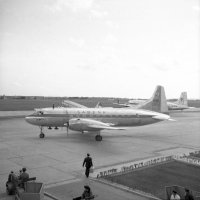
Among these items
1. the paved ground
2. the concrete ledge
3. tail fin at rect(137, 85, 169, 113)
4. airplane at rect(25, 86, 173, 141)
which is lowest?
the concrete ledge

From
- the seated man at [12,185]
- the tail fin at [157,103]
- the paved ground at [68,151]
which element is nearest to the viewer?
the seated man at [12,185]

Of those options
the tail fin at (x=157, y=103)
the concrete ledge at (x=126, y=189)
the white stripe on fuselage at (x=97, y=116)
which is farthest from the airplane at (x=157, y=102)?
the concrete ledge at (x=126, y=189)

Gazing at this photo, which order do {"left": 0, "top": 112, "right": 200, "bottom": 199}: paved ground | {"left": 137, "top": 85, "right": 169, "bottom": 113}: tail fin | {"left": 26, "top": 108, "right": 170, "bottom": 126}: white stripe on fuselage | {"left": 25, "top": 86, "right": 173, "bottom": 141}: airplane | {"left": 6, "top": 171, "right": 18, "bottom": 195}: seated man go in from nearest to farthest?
{"left": 6, "top": 171, "right": 18, "bottom": 195}: seated man
{"left": 0, "top": 112, "right": 200, "bottom": 199}: paved ground
{"left": 25, "top": 86, "right": 173, "bottom": 141}: airplane
{"left": 26, "top": 108, "right": 170, "bottom": 126}: white stripe on fuselage
{"left": 137, "top": 85, "right": 169, "bottom": 113}: tail fin

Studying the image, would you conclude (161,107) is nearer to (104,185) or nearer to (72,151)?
(72,151)

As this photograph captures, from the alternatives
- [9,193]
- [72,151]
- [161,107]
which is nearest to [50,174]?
[9,193]

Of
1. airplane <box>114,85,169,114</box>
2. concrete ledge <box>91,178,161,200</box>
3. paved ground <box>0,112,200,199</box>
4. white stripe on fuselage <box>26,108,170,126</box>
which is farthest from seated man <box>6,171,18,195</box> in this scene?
airplane <box>114,85,169,114</box>

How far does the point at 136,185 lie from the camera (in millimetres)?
15922

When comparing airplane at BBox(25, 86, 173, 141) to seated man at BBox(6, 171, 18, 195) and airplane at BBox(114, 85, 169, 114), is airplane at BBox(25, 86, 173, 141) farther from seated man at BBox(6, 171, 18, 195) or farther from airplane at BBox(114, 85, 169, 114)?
seated man at BBox(6, 171, 18, 195)

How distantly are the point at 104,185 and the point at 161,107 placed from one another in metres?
24.4

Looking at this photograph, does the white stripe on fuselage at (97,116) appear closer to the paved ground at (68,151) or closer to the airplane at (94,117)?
the airplane at (94,117)

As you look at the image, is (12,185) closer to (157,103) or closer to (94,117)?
(94,117)

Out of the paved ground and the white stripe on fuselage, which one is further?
the white stripe on fuselage

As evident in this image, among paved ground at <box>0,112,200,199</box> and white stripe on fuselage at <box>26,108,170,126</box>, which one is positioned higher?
white stripe on fuselage at <box>26,108,170,126</box>

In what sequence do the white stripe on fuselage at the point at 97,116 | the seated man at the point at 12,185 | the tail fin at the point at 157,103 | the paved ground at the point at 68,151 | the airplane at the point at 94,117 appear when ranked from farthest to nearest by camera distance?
1. the tail fin at the point at 157,103
2. the white stripe on fuselage at the point at 97,116
3. the airplane at the point at 94,117
4. the paved ground at the point at 68,151
5. the seated man at the point at 12,185
